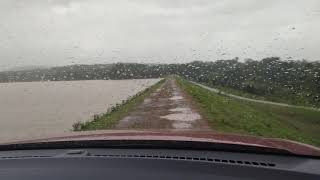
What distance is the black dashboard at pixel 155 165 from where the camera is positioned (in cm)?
290

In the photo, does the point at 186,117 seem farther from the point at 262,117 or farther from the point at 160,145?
the point at 160,145

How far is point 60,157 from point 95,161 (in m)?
0.23

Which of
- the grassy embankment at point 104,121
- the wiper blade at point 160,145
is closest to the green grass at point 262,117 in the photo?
the grassy embankment at point 104,121

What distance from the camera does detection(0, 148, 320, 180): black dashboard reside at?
2900 mm

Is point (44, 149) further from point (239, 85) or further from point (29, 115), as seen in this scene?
point (239, 85)

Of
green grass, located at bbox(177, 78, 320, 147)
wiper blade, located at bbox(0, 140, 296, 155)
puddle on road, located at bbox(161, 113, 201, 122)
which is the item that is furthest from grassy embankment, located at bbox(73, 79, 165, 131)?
wiper blade, located at bbox(0, 140, 296, 155)

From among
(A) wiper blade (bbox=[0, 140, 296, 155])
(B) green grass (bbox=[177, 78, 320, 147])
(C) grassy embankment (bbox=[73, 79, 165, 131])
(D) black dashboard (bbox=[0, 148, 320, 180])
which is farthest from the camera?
(B) green grass (bbox=[177, 78, 320, 147])

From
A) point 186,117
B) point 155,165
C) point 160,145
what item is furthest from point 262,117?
point 155,165

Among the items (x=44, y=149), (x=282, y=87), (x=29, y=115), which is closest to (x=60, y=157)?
(x=44, y=149)

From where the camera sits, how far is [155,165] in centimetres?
304

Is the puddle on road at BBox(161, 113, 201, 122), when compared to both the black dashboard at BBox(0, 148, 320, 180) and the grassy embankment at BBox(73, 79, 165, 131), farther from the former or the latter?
the black dashboard at BBox(0, 148, 320, 180)

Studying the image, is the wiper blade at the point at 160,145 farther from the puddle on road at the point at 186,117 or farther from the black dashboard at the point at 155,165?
the puddle on road at the point at 186,117

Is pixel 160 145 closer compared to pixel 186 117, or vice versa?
pixel 160 145

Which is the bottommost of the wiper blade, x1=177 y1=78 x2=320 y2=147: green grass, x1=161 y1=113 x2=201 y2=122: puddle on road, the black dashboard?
x1=177 y1=78 x2=320 y2=147: green grass
